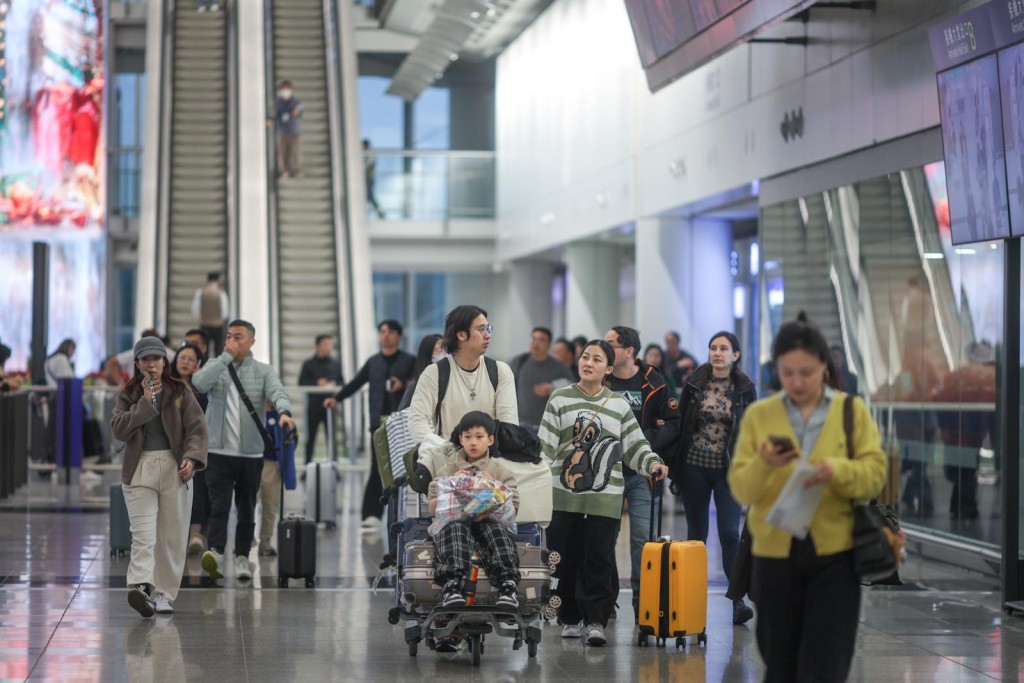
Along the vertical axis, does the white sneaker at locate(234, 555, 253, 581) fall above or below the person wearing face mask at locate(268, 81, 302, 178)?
below

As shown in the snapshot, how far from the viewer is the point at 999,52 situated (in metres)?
9.70

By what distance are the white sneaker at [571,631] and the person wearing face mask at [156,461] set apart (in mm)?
2409

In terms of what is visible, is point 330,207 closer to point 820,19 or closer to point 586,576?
point 820,19

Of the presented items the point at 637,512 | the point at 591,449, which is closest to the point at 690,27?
the point at 637,512

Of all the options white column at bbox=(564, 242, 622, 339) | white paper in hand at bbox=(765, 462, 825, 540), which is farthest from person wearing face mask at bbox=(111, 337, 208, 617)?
white column at bbox=(564, 242, 622, 339)

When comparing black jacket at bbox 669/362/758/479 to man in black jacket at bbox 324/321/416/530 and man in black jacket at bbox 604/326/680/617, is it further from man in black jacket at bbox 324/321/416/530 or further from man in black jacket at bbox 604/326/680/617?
man in black jacket at bbox 324/321/416/530

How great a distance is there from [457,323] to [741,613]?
2676mm

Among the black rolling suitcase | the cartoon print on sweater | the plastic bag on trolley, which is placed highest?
the cartoon print on sweater

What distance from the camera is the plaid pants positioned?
24.7 ft

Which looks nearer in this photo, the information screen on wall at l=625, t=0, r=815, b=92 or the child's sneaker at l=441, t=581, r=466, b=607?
the child's sneaker at l=441, t=581, r=466, b=607

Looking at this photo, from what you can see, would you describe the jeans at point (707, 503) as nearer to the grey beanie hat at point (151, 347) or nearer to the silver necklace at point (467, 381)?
the silver necklace at point (467, 381)

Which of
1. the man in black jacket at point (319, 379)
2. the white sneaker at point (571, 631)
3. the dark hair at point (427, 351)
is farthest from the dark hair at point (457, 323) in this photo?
the man in black jacket at point (319, 379)

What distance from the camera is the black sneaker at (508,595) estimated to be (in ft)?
24.6

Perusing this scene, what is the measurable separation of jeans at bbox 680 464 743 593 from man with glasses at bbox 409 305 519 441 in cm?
178
